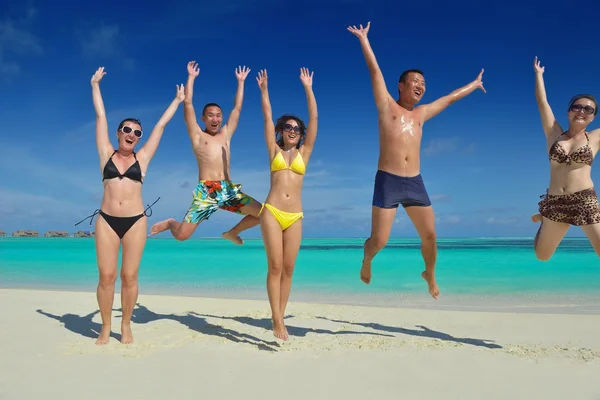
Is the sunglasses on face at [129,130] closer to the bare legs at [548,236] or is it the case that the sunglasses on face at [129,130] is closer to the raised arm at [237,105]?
the raised arm at [237,105]

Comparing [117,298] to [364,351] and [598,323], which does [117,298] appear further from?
[598,323]

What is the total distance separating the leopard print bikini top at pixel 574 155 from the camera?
5.92 meters

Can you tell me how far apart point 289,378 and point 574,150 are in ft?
14.7

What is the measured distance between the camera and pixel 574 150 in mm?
5969

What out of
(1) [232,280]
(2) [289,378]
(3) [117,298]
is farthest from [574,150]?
(1) [232,280]

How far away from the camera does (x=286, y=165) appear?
626 cm

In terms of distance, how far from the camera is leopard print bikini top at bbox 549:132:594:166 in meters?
5.92

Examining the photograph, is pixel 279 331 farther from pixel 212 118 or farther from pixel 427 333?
pixel 212 118

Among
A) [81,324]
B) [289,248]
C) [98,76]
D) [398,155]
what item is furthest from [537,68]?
[81,324]

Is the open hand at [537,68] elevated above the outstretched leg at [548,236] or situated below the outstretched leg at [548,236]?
above

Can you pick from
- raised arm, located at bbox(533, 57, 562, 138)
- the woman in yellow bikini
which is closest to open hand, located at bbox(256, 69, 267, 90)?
the woman in yellow bikini

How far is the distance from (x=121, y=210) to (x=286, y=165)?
220cm

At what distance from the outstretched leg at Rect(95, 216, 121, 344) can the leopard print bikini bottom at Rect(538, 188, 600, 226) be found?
5736 mm

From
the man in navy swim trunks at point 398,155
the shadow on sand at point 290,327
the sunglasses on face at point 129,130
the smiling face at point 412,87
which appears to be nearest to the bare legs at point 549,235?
the man in navy swim trunks at point 398,155
